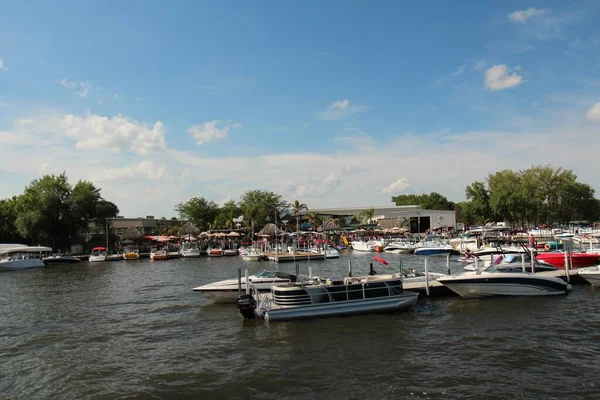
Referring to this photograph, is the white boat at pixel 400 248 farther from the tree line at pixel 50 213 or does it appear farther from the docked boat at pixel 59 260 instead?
the tree line at pixel 50 213

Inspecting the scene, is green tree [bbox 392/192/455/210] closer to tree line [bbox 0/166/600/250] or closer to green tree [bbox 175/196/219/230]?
tree line [bbox 0/166/600/250]

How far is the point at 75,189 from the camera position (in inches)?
3113

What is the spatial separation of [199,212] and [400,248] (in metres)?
59.9

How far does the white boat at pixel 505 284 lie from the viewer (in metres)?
23.5

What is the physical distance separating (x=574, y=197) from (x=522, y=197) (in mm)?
25693

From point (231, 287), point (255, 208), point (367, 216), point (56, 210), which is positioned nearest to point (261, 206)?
point (255, 208)

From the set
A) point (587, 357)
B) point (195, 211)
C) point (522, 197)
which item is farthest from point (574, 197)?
point (587, 357)


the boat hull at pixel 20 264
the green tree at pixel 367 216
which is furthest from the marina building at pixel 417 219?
the boat hull at pixel 20 264

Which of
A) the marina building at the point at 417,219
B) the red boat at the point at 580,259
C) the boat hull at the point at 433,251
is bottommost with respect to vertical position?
the boat hull at the point at 433,251

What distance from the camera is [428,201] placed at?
528 ft

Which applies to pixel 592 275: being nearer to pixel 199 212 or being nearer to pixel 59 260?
pixel 59 260

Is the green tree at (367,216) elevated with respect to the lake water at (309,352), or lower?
elevated

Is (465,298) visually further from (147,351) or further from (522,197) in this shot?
(522,197)

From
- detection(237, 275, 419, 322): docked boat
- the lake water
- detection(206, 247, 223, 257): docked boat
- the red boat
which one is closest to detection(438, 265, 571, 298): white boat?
the lake water
